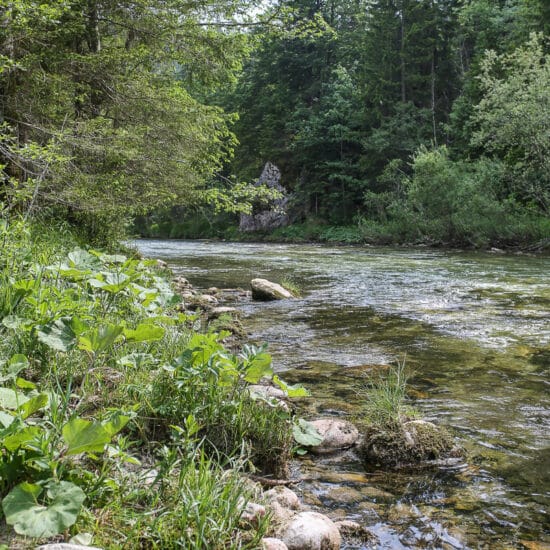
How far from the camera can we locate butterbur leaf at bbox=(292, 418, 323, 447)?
110 inches

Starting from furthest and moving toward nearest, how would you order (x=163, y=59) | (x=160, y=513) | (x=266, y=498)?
(x=163, y=59), (x=266, y=498), (x=160, y=513)

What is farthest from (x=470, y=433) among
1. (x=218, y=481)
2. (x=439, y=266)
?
(x=439, y=266)

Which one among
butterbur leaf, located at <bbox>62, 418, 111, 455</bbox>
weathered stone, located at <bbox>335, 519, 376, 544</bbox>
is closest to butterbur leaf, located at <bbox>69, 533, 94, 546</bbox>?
butterbur leaf, located at <bbox>62, 418, 111, 455</bbox>

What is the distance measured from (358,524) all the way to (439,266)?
45.5ft

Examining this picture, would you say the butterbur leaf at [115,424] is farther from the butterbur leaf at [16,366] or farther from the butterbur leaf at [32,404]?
the butterbur leaf at [16,366]

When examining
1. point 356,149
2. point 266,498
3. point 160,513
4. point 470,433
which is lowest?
point 470,433

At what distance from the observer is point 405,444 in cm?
314

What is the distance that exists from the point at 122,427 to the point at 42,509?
1.60 ft

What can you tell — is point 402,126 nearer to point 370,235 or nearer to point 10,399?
point 370,235

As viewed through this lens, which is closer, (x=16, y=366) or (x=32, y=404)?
(x=32, y=404)

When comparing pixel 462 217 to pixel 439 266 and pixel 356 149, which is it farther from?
pixel 356 149

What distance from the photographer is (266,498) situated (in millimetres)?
2223

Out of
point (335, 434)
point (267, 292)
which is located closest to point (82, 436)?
point (335, 434)

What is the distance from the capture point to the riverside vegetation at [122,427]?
168 centimetres
